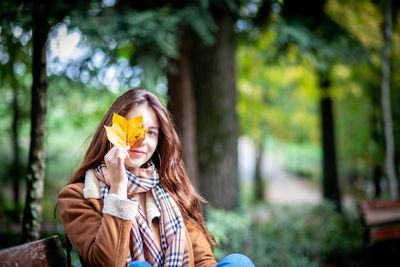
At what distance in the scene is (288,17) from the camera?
5840 millimetres

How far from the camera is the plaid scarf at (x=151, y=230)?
1.68 m

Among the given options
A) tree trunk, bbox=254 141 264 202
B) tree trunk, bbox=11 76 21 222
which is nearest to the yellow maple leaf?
tree trunk, bbox=11 76 21 222

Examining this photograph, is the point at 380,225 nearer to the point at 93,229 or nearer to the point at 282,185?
the point at 93,229

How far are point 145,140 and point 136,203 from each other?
0.40 metres

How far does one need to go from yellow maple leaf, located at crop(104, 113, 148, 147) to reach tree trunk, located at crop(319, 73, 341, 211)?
739 cm

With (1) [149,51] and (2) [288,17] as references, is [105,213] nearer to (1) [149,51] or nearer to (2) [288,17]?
(1) [149,51]

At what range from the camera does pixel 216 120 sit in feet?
16.6

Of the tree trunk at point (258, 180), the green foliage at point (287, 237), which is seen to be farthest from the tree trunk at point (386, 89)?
the tree trunk at point (258, 180)

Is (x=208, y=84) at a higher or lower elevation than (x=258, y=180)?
higher

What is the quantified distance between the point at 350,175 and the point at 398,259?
1147cm

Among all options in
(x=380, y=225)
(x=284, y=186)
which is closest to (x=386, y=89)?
(x=380, y=225)

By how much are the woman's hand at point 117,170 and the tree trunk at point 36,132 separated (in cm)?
112

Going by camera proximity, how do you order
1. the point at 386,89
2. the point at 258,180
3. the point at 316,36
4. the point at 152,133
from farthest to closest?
the point at 258,180 < the point at 386,89 < the point at 316,36 < the point at 152,133

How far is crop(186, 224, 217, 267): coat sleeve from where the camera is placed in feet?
6.12
